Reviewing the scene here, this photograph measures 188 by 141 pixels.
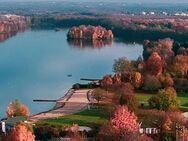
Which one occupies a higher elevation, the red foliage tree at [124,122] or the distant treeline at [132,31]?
the red foliage tree at [124,122]

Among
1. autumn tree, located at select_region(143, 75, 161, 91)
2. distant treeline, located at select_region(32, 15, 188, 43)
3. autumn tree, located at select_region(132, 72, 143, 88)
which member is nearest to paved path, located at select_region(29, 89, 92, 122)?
autumn tree, located at select_region(132, 72, 143, 88)

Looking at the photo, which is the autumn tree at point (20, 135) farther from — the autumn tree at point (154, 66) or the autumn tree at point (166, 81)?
the autumn tree at point (154, 66)

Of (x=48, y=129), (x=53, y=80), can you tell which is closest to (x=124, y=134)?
(x=48, y=129)

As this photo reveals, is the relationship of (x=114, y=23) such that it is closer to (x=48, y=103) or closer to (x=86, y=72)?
(x=86, y=72)

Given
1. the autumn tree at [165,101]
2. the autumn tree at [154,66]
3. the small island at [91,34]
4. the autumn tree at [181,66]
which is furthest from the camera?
the small island at [91,34]

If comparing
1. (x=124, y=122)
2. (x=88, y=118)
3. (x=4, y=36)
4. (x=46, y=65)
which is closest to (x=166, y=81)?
(x=88, y=118)

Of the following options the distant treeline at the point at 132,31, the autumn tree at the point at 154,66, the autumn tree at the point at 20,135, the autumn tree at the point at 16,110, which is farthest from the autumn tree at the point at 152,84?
the distant treeline at the point at 132,31
